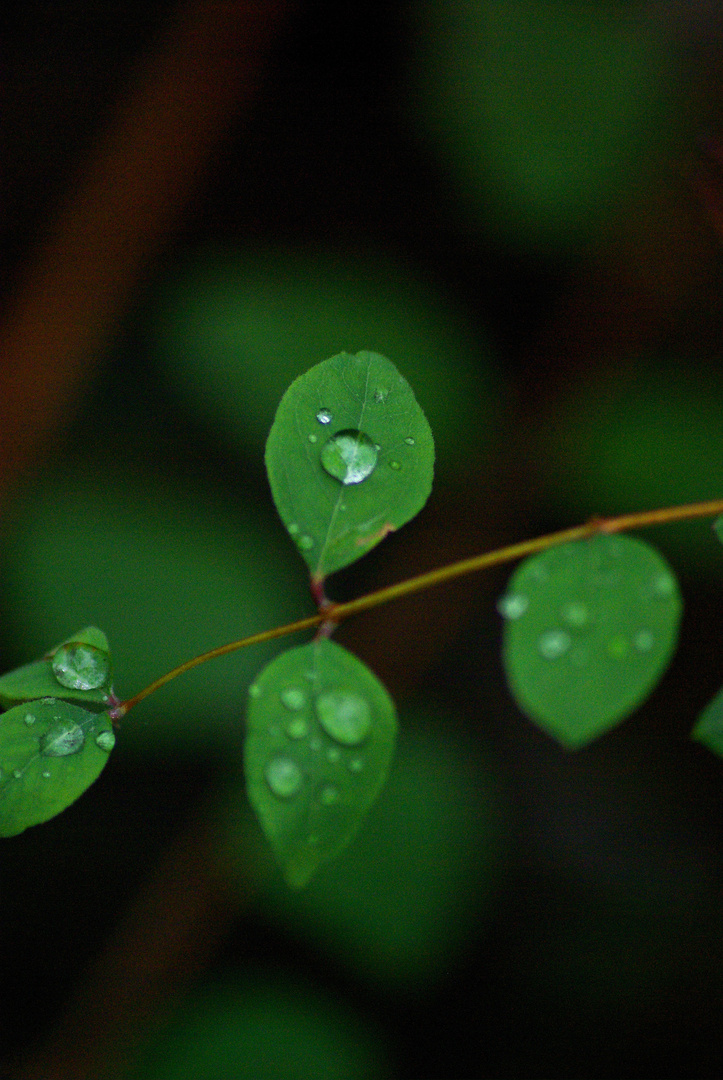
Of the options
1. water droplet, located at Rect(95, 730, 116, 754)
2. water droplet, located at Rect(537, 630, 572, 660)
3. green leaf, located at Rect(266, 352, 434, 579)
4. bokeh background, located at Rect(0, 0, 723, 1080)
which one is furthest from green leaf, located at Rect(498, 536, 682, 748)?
bokeh background, located at Rect(0, 0, 723, 1080)

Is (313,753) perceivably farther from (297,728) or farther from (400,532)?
(400,532)

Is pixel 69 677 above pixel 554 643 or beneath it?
above

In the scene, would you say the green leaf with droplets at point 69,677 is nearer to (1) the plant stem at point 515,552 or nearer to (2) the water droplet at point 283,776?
(1) the plant stem at point 515,552

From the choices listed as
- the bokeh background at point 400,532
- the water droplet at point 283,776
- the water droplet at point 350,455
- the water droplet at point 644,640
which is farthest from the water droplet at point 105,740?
the bokeh background at point 400,532

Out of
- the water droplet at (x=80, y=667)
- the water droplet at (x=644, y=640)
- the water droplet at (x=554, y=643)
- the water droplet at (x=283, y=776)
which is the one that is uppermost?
the water droplet at (x=80, y=667)

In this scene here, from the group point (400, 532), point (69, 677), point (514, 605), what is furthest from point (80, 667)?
point (400, 532)

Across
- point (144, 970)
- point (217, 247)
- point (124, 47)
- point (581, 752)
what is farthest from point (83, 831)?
point (124, 47)
